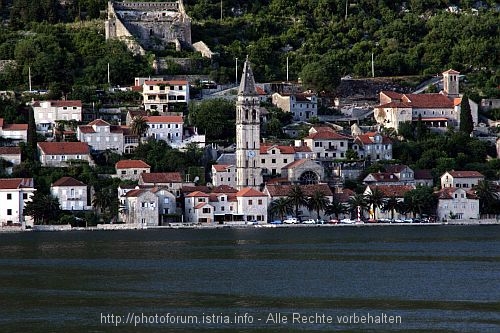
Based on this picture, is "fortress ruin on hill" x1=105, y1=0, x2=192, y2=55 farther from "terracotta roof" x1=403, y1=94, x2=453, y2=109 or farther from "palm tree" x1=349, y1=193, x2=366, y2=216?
"palm tree" x1=349, y1=193, x2=366, y2=216

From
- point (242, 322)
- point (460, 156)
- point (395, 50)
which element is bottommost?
point (242, 322)

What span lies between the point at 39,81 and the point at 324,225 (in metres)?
24.0

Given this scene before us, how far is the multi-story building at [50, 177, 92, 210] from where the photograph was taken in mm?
87312

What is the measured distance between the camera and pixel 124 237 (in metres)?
A: 80.0

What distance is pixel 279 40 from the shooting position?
4397 inches

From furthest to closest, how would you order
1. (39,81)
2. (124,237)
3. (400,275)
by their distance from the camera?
(39,81), (124,237), (400,275)

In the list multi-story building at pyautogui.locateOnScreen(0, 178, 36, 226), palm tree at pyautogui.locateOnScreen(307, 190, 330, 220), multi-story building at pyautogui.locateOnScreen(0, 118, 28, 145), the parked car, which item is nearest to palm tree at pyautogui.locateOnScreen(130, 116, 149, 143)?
multi-story building at pyautogui.locateOnScreen(0, 118, 28, 145)

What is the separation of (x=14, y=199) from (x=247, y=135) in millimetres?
13979

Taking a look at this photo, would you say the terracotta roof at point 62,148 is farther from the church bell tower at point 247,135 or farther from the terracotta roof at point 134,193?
the church bell tower at point 247,135

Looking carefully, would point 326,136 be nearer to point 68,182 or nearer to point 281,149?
point 281,149

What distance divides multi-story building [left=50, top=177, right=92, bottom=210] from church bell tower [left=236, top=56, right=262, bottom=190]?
882 cm

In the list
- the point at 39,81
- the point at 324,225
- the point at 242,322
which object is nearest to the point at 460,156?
the point at 324,225

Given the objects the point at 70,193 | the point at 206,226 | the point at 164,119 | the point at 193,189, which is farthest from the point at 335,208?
the point at 70,193

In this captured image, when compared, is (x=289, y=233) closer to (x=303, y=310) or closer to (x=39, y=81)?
(x=39, y=81)
